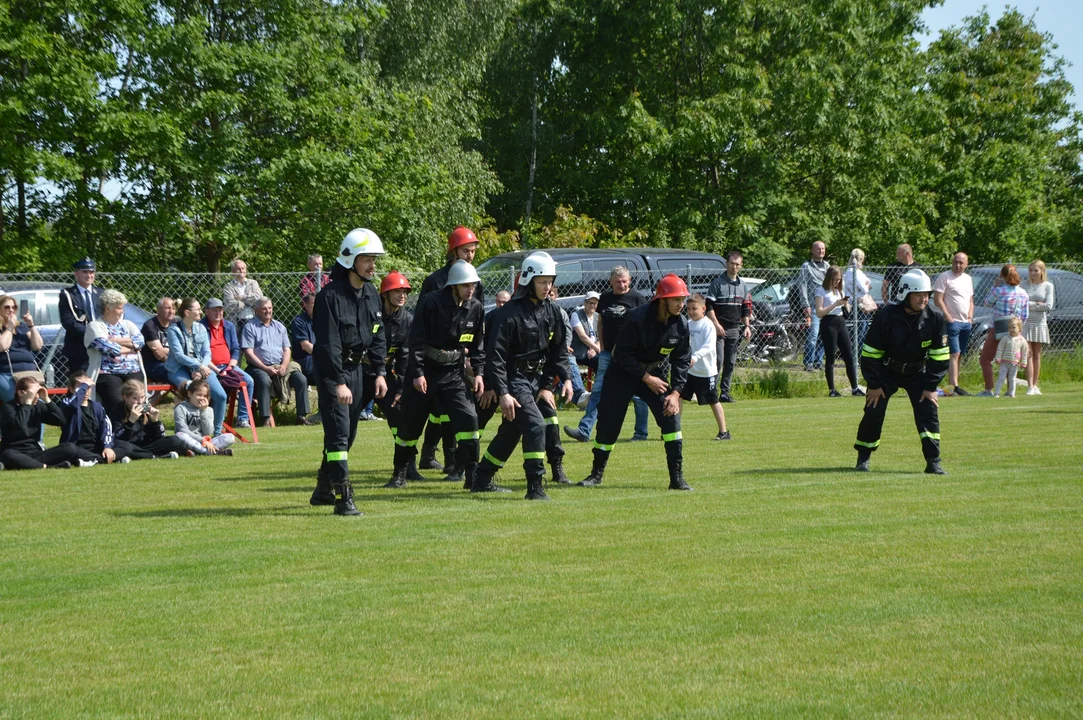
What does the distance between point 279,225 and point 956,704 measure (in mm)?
28371

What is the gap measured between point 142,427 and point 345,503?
19.5 feet

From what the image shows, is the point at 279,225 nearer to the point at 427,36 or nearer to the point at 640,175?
the point at 427,36

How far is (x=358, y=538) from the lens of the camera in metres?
9.23

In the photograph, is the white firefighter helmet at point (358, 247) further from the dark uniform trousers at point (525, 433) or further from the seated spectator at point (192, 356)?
the seated spectator at point (192, 356)

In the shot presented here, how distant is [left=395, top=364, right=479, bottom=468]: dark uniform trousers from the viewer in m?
11.6

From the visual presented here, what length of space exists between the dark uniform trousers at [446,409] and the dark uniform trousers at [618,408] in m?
1.11

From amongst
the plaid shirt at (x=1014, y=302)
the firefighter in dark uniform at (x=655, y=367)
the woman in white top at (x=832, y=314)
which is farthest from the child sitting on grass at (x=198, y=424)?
the plaid shirt at (x=1014, y=302)

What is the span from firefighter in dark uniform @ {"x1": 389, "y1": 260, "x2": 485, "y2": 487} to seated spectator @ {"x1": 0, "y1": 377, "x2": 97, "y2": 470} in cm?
465

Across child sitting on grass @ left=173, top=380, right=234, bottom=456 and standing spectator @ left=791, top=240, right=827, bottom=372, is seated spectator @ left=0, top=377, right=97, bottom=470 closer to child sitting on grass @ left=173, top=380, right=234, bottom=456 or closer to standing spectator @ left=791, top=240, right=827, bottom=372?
child sitting on grass @ left=173, top=380, right=234, bottom=456

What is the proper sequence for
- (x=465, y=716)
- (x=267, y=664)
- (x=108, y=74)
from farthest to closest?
(x=108, y=74) < (x=267, y=664) < (x=465, y=716)

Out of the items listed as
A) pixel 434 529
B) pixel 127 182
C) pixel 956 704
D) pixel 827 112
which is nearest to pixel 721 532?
pixel 434 529

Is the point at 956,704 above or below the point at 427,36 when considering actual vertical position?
below

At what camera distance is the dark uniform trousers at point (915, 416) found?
40.7 ft

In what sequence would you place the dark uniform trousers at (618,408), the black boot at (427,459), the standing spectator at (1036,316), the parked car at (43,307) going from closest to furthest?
the dark uniform trousers at (618,408) → the black boot at (427,459) → the parked car at (43,307) → the standing spectator at (1036,316)
